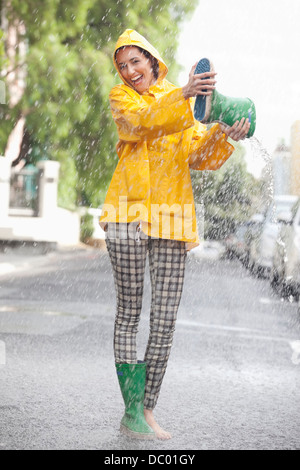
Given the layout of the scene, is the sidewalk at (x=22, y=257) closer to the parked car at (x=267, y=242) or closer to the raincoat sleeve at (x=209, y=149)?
the parked car at (x=267, y=242)

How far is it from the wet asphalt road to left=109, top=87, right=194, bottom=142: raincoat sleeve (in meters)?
1.35

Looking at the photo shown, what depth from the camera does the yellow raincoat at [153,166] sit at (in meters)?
3.17

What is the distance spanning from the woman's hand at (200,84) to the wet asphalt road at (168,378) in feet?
4.96

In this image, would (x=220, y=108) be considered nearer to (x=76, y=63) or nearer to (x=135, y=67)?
(x=135, y=67)

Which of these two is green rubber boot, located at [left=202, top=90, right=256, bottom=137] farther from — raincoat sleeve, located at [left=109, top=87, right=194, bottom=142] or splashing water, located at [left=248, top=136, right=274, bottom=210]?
splashing water, located at [left=248, top=136, right=274, bottom=210]

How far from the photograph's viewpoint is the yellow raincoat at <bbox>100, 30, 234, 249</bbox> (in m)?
3.17

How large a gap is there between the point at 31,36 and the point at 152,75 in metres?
15.5

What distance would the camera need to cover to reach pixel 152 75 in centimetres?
340

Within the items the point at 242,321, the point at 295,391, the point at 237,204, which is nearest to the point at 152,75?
the point at 295,391

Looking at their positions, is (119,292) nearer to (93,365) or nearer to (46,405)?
(46,405)

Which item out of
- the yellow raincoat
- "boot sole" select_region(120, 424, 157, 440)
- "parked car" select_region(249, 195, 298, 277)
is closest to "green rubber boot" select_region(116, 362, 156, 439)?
"boot sole" select_region(120, 424, 157, 440)

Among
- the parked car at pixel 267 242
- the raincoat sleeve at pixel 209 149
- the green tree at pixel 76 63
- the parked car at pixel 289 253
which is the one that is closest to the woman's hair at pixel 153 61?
the raincoat sleeve at pixel 209 149

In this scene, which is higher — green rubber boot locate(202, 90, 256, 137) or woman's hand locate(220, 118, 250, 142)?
green rubber boot locate(202, 90, 256, 137)

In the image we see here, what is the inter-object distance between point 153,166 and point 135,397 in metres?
1.03
